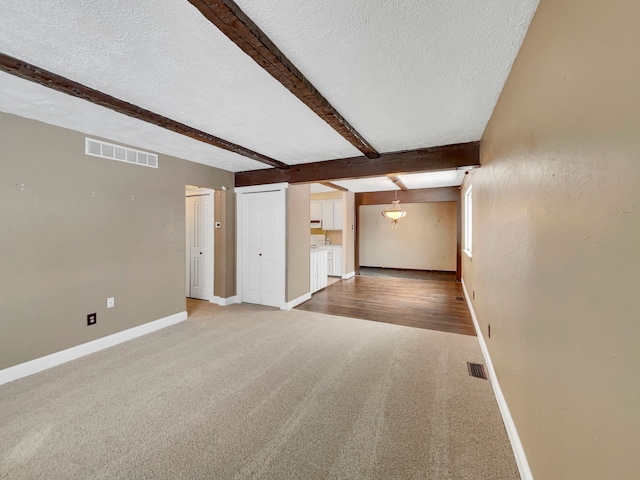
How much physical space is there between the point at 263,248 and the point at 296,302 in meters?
1.10

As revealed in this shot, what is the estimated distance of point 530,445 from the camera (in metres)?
1.30

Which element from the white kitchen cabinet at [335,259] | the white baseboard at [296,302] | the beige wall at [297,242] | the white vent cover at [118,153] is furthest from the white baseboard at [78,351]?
the white kitchen cabinet at [335,259]

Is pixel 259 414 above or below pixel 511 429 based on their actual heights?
below

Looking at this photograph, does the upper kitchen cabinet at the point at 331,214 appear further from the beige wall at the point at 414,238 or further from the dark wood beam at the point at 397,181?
the beige wall at the point at 414,238

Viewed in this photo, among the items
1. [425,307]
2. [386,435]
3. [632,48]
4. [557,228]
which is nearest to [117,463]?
[386,435]

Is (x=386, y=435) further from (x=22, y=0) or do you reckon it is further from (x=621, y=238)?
(x=22, y=0)

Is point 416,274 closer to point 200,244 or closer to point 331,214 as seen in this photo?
point 331,214

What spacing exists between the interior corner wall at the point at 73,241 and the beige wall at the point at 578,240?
380 centimetres

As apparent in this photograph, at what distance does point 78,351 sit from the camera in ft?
8.96

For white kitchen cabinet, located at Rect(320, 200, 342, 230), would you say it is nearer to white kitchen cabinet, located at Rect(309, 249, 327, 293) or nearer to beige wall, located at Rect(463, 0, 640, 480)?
white kitchen cabinet, located at Rect(309, 249, 327, 293)

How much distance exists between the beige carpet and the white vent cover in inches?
84.8

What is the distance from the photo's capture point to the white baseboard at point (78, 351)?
7.67 ft

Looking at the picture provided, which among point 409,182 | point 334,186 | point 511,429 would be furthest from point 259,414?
point 409,182

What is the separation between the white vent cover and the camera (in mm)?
2836
